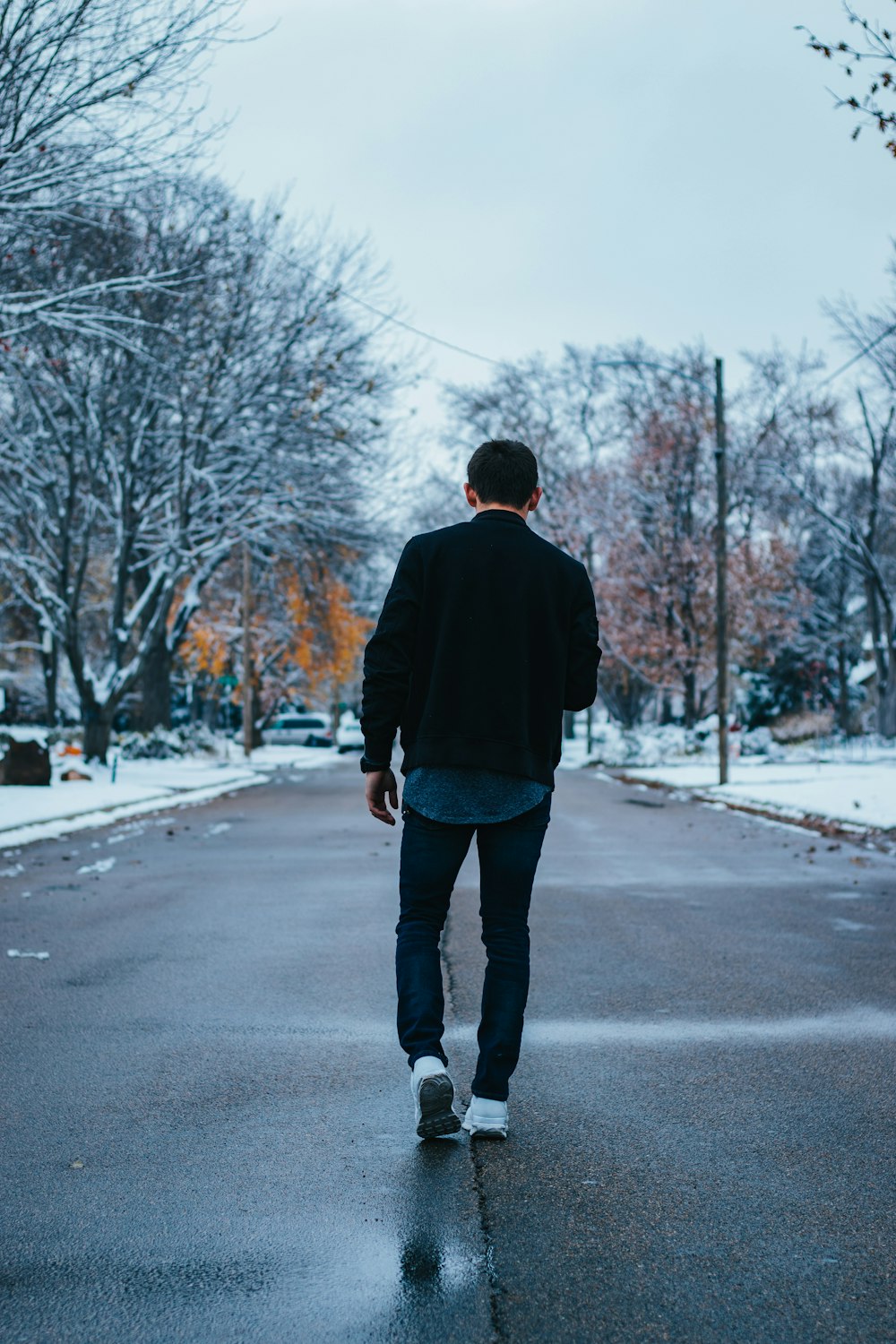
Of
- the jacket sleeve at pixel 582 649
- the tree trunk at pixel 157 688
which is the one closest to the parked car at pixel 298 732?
the tree trunk at pixel 157 688

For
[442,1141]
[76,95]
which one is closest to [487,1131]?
[442,1141]

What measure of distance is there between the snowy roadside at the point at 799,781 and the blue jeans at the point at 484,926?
12129mm

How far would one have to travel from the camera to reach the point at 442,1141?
4.31 meters

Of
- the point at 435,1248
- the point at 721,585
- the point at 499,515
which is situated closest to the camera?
the point at 435,1248

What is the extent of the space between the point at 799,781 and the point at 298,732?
3679cm

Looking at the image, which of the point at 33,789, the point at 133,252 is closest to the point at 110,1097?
Result: the point at 33,789

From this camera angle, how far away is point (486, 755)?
4297 millimetres

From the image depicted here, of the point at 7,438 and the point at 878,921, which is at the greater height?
the point at 7,438

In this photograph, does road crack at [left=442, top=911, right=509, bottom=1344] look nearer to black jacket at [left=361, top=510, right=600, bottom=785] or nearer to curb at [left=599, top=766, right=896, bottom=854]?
black jacket at [left=361, top=510, right=600, bottom=785]

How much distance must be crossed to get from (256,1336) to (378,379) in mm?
26817

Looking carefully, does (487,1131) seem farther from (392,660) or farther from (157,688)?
(157,688)

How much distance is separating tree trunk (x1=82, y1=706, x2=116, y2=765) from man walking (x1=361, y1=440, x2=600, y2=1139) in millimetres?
24339

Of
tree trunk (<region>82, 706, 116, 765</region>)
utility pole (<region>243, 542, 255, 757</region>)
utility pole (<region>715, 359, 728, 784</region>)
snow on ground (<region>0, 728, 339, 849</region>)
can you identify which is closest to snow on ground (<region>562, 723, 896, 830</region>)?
utility pole (<region>715, 359, 728, 784</region>)

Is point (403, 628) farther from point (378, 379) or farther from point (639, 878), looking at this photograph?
point (378, 379)
